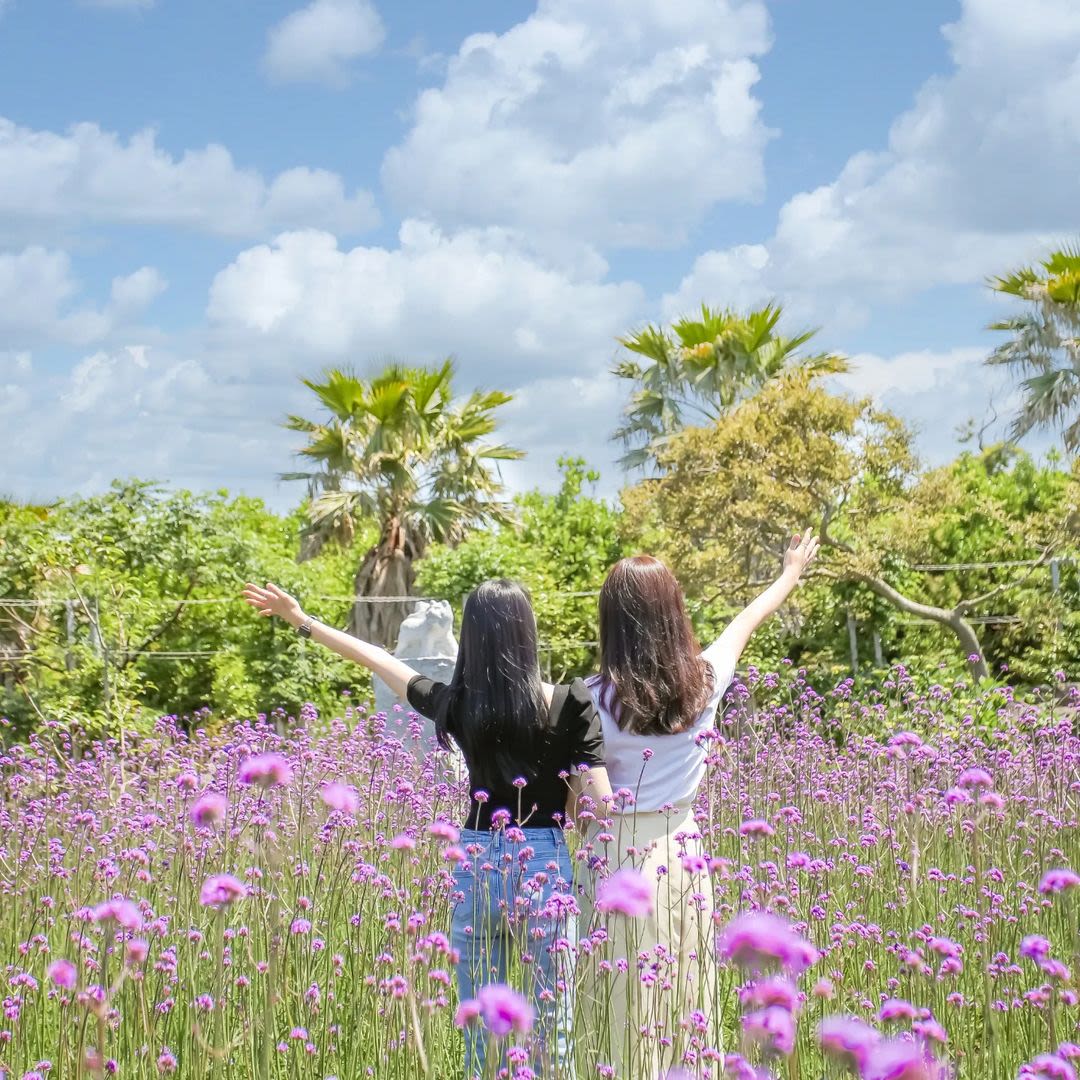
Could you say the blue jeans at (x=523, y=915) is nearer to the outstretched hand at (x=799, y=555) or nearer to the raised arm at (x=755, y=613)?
the raised arm at (x=755, y=613)

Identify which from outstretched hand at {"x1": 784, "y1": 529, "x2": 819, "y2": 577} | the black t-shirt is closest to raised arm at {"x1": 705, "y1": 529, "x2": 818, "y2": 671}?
outstretched hand at {"x1": 784, "y1": 529, "x2": 819, "y2": 577}

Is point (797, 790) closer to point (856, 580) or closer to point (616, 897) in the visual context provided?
point (616, 897)

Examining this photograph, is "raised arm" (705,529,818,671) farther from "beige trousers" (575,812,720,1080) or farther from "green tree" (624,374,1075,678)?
"green tree" (624,374,1075,678)

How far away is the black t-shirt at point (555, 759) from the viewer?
309 centimetres

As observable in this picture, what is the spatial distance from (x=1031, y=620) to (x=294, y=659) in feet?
28.5

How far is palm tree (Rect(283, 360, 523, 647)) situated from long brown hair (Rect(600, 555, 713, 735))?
14418 millimetres

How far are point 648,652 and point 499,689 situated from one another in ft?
1.24

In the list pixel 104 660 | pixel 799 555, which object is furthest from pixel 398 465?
pixel 799 555

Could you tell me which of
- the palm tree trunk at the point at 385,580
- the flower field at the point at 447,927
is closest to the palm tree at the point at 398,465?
the palm tree trunk at the point at 385,580

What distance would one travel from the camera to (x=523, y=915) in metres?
2.97

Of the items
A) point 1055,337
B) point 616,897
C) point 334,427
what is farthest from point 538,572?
point 616,897

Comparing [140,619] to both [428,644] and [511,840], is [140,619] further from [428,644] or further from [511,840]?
[511,840]

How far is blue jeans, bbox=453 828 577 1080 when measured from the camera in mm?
2854

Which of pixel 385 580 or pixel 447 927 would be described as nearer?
pixel 447 927
